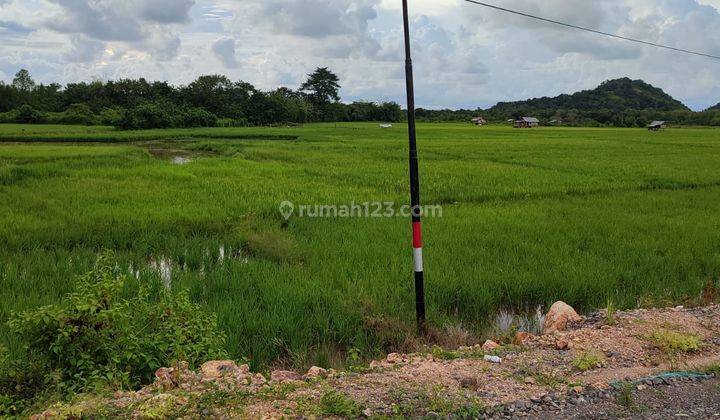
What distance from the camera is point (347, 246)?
6.84m

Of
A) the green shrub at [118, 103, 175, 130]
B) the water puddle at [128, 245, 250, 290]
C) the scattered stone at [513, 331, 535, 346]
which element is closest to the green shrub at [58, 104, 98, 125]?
the green shrub at [118, 103, 175, 130]

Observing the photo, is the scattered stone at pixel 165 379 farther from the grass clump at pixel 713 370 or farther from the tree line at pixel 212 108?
the tree line at pixel 212 108

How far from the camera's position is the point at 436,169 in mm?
15766

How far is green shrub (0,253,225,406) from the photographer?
2.79 meters

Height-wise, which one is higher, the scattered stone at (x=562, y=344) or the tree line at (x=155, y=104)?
the tree line at (x=155, y=104)

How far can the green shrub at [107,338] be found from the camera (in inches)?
110

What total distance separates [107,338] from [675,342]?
148 inches

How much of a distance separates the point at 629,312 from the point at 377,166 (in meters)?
12.7

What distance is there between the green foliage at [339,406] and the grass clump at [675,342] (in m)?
2.33

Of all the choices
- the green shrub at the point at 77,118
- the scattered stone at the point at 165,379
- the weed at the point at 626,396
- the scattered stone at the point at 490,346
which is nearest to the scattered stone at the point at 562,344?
the scattered stone at the point at 490,346

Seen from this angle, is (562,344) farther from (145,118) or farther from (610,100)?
(610,100)

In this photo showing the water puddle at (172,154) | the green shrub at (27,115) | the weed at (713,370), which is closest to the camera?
the weed at (713,370)

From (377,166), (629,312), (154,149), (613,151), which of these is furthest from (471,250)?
(154,149)

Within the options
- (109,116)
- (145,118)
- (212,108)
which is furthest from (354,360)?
(212,108)
